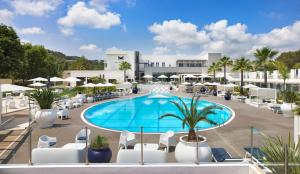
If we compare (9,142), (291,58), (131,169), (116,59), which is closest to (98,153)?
(131,169)

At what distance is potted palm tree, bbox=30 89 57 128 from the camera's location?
13.5 metres

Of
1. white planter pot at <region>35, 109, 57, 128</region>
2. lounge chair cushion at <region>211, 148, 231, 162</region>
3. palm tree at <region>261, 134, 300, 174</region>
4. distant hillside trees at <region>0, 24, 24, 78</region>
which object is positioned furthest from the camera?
distant hillside trees at <region>0, 24, 24, 78</region>

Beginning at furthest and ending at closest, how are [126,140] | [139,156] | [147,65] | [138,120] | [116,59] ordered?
1. [147,65]
2. [116,59]
3. [138,120]
4. [126,140]
5. [139,156]

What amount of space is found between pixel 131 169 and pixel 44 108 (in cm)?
855

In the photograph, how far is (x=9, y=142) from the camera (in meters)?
10.6

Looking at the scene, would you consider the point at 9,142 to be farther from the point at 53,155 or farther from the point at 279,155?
the point at 279,155

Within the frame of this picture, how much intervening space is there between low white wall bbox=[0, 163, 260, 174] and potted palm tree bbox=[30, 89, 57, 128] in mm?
6672

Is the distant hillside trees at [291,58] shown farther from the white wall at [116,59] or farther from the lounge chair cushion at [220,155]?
the lounge chair cushion at [220,155]

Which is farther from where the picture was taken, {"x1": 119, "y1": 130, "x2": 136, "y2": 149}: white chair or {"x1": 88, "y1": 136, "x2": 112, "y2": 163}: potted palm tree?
{"x1": 119, "y1": 130, "x2": 136, "y2": 149}: white chair

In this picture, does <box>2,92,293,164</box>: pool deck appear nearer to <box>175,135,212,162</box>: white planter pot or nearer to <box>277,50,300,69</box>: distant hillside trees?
<box>175,135,212,162</box>: white planter pot

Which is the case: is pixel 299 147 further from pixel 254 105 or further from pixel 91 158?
pixel 254 105

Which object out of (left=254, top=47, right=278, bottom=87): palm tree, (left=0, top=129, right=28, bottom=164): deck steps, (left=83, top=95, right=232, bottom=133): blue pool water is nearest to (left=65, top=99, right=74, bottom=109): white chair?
(left=83, top=95, right=232, bottom=133): blue pool water

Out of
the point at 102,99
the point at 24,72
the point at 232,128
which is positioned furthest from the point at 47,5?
the point at 24,72

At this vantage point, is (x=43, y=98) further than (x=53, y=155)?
Yes
